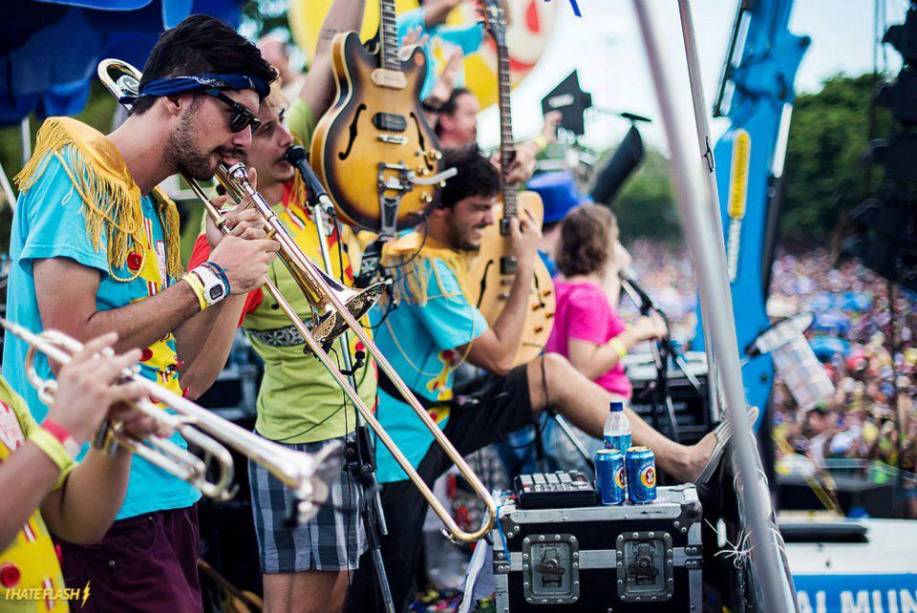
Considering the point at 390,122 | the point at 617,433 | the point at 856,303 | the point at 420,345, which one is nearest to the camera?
the point at 617,433

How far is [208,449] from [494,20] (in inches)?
139

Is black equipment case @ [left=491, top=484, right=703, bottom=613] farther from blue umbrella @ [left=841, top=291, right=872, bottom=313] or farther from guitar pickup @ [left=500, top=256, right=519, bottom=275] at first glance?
blue umbrella @ [left=841, top=291, right=872, bottom=313]

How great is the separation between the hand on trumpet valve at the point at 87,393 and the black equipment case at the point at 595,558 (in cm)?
179

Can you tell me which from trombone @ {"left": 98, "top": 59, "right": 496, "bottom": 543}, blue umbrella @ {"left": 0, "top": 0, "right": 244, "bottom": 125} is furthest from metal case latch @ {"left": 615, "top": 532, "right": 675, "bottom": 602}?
blue umbrella @ {"left": 0, "top": 0, "right": 244, "bottom": 125}

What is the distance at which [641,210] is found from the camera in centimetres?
6594

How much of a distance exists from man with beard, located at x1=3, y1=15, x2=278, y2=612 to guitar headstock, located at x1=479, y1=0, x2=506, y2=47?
90.3 inches

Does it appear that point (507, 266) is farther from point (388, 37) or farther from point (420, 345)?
point (388, 37)

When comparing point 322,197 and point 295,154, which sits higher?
point 295,154

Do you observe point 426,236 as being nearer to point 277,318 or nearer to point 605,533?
point 277,318

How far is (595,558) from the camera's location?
3250 mm

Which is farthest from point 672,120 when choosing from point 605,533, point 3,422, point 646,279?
point 646,279

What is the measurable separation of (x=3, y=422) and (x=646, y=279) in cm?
3722

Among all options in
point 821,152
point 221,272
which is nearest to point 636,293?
point 221,272

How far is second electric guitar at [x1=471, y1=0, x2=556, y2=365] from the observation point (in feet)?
15.2
